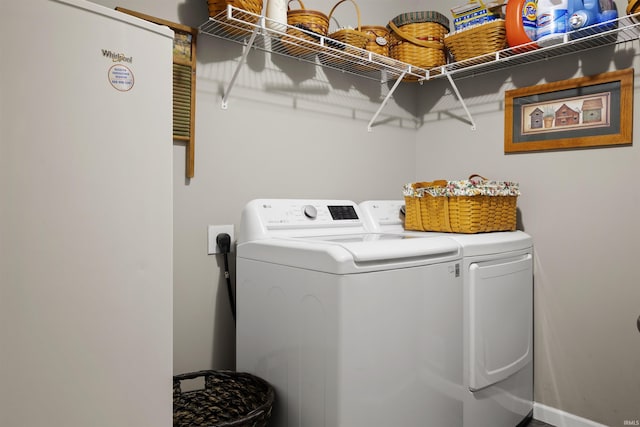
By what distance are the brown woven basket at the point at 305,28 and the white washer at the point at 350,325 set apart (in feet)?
2.36

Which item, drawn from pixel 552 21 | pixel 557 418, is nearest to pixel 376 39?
pixel 552 21

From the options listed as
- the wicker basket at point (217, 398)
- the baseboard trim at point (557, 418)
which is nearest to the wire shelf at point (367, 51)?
the wicker basket at point (217, 398)

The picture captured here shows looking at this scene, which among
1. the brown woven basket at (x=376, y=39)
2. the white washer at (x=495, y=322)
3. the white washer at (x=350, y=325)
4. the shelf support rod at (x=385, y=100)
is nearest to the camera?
the white washer at (x=350, y=325)

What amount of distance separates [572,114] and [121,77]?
1954 mm

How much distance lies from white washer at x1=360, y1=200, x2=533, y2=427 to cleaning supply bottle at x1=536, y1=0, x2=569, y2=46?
85 centimetres

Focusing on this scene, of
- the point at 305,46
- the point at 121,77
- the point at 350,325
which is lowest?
the point at 350,325

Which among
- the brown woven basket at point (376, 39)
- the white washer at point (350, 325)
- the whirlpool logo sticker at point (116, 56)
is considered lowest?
the white washer at point (350, 325)

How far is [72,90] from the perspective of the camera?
951mm

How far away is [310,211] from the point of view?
6.18ft

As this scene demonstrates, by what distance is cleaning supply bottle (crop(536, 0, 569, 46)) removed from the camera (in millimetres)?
1807

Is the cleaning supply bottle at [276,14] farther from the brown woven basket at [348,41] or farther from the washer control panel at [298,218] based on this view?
the washer control panel at [298,218]

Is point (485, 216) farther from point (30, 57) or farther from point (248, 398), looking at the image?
point (30, 57)

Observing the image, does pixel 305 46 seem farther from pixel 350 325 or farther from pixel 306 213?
pixel 350 325

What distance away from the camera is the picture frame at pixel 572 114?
190 centimetres
